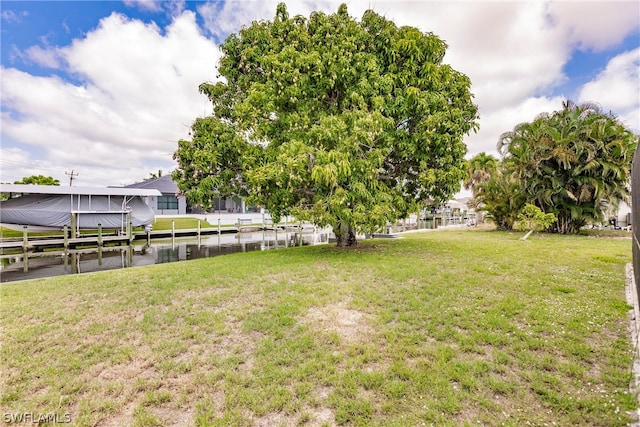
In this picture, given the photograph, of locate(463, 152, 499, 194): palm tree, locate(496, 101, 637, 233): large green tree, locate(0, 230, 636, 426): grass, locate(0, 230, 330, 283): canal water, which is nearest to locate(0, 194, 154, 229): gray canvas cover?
locate(0, 230, 330, 283): canal water

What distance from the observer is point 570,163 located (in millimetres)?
16109

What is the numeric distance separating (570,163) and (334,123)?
50.2 ft

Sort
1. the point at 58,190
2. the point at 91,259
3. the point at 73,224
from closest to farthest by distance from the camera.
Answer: the point at 91,259
the point at 73,224
the point at 58,190

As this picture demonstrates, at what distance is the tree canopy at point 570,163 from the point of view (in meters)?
15.4

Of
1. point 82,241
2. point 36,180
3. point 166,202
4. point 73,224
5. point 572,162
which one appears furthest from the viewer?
point 36,180

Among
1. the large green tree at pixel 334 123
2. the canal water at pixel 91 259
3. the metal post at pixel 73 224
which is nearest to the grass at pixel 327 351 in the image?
the large green tree at pixel 334 123

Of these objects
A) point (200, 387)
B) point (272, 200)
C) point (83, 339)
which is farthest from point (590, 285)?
point (83, 339)

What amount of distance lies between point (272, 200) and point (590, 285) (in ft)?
→ 26.0

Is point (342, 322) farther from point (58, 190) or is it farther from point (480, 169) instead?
point (480, 169)

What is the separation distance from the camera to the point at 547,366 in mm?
3193

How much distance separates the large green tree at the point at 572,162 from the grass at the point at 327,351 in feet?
39.8

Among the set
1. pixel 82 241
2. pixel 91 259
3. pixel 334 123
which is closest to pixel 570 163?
pixel 334 123

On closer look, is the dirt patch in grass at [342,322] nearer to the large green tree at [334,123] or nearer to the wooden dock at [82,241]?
the large green tree at [334,123]

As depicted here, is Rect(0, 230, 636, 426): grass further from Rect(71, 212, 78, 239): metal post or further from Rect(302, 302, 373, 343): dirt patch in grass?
Rect(71, 212, 78, 239): metal post
